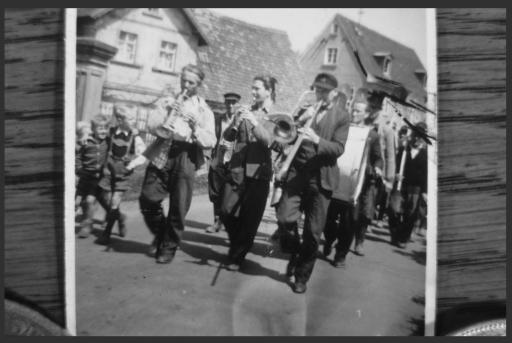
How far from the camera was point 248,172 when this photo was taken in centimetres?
202

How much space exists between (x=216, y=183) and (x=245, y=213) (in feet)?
0.64

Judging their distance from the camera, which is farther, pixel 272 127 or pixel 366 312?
pixel 366 312

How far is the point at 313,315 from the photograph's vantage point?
211 cm

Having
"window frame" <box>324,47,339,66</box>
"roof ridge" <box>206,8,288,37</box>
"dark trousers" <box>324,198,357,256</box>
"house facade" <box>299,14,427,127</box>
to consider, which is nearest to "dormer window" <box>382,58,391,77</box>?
"house facade" <box>299,14,427,127</box>

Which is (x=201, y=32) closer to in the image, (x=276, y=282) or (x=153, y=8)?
(x=153, y=8)

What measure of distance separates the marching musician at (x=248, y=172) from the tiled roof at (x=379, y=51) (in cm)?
37

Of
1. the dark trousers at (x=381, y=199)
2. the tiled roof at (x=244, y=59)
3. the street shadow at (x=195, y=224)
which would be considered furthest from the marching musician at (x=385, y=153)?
the street shadow at (x=195, y=224)

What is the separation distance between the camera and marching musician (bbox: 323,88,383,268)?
216cm

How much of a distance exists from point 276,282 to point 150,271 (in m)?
0.61

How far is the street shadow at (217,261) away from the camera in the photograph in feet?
6.90

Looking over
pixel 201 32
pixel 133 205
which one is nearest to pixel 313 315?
pixel 133 205

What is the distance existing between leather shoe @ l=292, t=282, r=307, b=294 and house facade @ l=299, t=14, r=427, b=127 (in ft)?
2.95

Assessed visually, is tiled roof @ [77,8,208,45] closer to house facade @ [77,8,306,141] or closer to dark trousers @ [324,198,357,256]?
house facade @ [77,8,306,141]

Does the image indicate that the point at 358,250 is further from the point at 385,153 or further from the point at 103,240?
the point at 103,240
